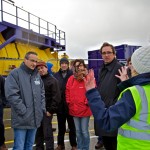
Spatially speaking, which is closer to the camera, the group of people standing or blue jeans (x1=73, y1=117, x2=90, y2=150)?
the group of people standing

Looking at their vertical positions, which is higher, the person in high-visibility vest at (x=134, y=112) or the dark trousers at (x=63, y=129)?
the person in high-visibility vest at (x=134, y=112)

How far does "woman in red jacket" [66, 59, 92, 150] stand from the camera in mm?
5191

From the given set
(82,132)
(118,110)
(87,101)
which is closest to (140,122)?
(118,110)

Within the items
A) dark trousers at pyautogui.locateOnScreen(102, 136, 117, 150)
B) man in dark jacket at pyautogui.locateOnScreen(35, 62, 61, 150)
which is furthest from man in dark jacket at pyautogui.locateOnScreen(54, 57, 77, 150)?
dark trousers at pyautogui.locateOnScreen(102, 136, 117, 150)

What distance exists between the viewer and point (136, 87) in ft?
6.02

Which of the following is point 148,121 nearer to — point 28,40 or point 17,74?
point 17,74

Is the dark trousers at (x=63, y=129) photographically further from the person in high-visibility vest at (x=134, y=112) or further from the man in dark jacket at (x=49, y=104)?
the person in high-visibility vest at (x=134, y=112)

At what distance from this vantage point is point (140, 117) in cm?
181

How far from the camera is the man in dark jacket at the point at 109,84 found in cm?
392

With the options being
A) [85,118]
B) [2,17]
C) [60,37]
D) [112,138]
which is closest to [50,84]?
[85,118]

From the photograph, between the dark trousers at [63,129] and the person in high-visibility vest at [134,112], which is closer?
the person in high-visibility vest at [134,112]

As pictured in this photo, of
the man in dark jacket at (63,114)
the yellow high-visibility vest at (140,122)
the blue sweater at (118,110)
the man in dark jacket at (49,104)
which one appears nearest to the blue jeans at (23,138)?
the man in dark jacket at (49,104)

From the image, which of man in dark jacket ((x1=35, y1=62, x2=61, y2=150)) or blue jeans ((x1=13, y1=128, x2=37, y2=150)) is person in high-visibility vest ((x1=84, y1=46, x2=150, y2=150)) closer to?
blue jeans ((x1=13, y1=128, x2=37, y2=150))

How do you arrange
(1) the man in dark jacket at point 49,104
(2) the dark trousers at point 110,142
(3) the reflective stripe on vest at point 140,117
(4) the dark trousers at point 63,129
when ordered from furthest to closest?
(4) the dark trousers at point 63,129 < (1) the man in dark jacket at point 49,104 < (2) the dark trousers at point 110,142 < (3) the reflective stripe on vest at point 140,117
